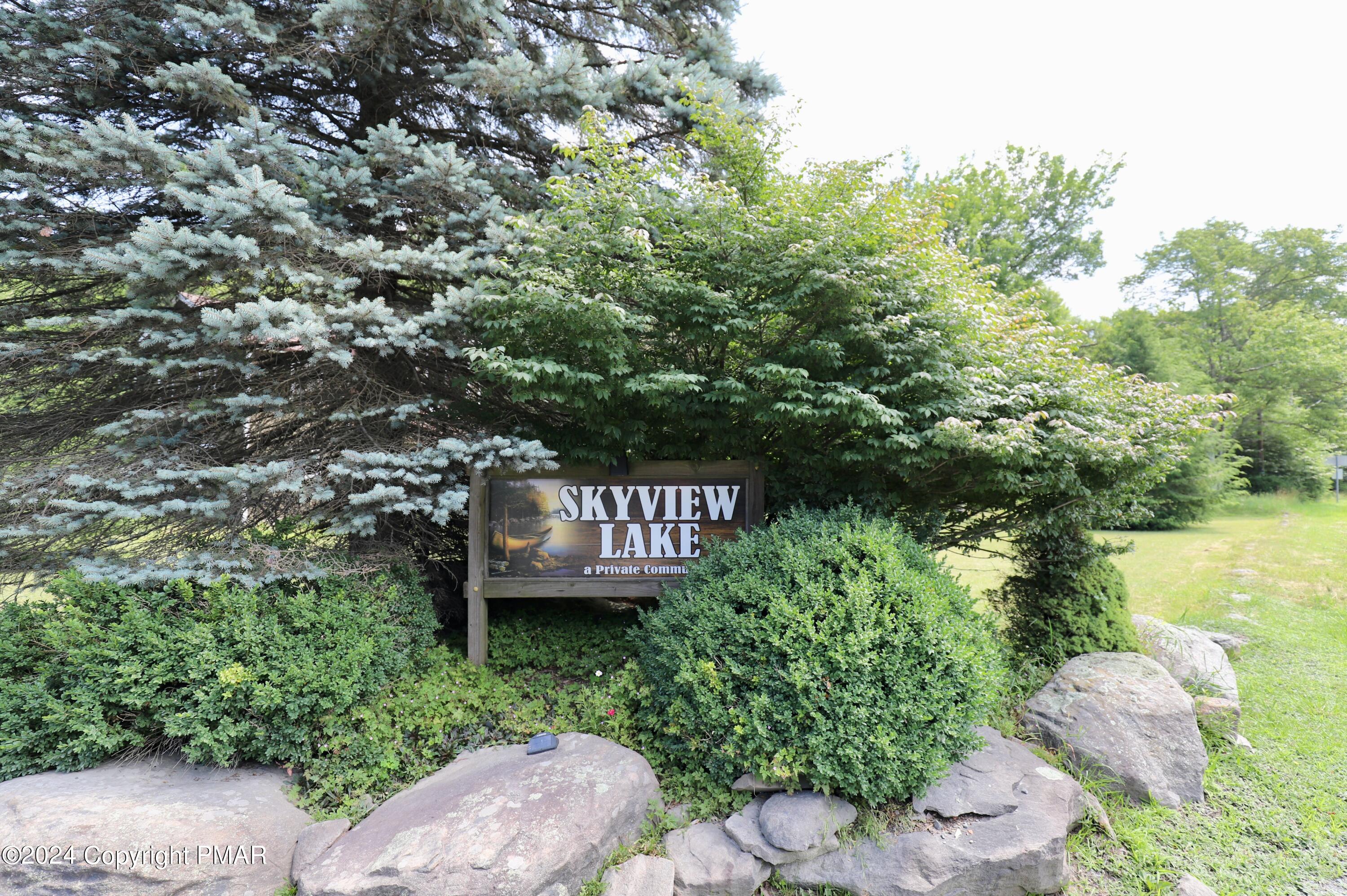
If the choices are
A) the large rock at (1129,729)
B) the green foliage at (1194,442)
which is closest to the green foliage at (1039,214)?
the green foliage at (1194,442)

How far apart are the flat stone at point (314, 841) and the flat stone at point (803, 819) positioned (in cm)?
222

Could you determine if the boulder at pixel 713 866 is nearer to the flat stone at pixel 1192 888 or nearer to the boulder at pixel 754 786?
the boulder at pixel 754 786

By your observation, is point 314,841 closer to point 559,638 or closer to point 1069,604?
point 559,638

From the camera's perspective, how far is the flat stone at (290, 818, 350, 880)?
110 inches

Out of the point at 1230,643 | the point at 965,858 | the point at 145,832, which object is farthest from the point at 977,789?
the point at 1230,643

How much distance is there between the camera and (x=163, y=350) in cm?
390

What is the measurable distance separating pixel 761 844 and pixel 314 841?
7.48 ft

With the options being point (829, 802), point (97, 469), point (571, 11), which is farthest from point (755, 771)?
point (571, 11)

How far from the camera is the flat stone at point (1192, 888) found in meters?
2.86

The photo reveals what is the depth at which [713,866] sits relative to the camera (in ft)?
9.06

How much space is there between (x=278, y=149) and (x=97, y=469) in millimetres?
2417

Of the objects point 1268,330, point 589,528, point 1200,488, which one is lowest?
point 1200,488

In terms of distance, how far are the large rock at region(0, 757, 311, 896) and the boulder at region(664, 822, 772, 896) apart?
6.46 feet

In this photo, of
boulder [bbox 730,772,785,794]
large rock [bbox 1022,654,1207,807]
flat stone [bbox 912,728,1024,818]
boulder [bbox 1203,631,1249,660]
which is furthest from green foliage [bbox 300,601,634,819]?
boulder [bbox 1203,631,1249,660]
